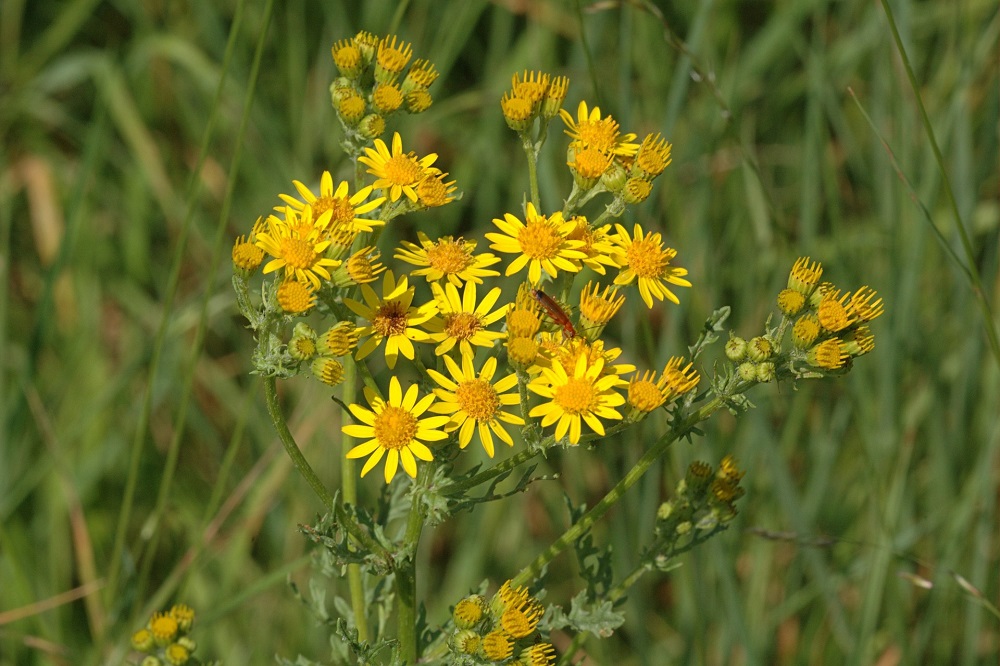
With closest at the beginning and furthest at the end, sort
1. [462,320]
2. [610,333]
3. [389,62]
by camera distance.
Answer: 1. [462,320]
2. [389,62]
3. [610,333]

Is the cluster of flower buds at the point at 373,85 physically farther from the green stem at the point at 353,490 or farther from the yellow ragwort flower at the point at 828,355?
the yellow ragwort flower at the point at 828,355

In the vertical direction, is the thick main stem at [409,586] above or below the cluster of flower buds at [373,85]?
below

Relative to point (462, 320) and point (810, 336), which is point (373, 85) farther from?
point (810, 336)

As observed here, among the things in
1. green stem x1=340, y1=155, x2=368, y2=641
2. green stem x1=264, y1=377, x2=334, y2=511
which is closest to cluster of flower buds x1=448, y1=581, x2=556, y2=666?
green stem x1=340, y1=155, x2=368, y2=641

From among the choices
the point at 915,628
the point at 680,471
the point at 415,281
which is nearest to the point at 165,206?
the point at 415,281

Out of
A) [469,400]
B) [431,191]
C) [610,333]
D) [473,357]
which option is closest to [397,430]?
[469,400]

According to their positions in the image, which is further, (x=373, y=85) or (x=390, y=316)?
(x=373, y=85)

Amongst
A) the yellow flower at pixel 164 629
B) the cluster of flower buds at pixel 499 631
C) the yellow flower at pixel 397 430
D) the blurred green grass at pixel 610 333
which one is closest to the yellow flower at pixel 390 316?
the yellow flower at pixel 397 430
